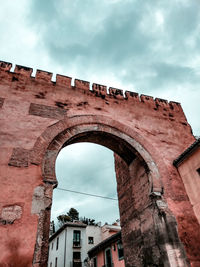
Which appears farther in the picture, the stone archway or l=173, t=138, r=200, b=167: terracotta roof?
l=173, t=138, r=200, b=167: terracotta roof

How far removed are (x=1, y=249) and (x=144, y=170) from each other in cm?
393

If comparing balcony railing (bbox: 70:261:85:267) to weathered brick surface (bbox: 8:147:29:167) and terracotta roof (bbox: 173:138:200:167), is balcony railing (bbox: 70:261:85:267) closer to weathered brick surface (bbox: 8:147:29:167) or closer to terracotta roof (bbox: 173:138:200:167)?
terracotta roof (bbox: 173:138:200:167)

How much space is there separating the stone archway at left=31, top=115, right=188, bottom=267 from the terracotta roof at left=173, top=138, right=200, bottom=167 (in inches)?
19.1

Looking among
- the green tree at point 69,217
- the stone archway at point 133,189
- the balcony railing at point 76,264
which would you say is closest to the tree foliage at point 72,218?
the green tree at point 69,217

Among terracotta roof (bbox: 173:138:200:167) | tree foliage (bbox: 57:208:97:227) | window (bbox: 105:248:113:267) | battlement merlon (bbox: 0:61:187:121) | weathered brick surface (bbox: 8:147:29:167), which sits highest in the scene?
tree foliage (bbox: 57:208:97:227)

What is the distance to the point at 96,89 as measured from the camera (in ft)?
22.3

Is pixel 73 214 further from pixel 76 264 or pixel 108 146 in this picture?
pixel 108 146

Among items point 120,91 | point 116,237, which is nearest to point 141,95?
point 120,91

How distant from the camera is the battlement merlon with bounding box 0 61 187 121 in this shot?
241 inches

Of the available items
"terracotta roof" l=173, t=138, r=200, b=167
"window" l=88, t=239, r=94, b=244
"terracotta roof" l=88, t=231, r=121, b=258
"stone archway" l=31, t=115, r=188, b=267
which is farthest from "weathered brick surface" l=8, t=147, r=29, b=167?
"window" l=88, t=239, r=94, b=244


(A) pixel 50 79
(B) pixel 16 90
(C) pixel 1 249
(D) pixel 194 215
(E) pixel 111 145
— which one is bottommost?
(C) pixel 1 249

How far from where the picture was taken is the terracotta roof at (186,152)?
5.15 metres

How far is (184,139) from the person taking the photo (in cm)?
694

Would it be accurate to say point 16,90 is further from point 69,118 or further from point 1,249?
point 1,249
